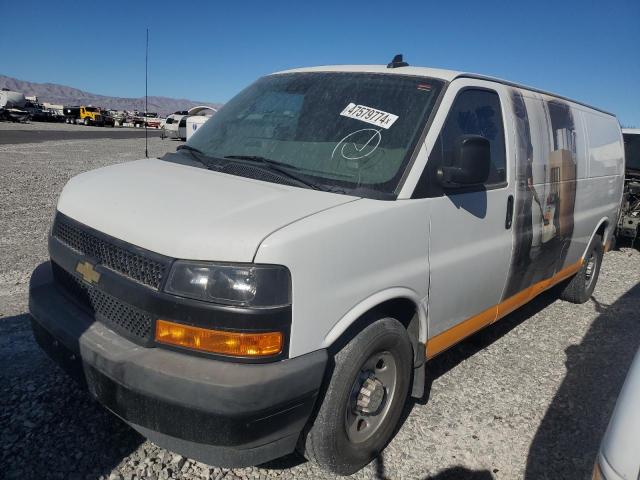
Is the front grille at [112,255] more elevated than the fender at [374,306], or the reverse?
the front grille at [112,255]

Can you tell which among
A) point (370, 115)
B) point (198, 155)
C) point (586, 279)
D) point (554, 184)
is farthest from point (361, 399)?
point (586, 279)

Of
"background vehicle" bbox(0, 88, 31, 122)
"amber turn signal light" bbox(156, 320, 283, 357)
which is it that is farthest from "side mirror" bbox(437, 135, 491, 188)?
"background vehicle" bbox(0, 88, 31, 122)

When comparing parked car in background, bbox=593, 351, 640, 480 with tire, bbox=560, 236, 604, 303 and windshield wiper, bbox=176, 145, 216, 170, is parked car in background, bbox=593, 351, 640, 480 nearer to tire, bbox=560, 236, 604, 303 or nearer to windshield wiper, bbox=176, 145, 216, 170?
windshield wiper, bbox=176, 145, 216, 170

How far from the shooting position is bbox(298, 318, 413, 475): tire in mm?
2406

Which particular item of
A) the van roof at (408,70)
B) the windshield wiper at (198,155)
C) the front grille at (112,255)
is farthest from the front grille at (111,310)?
the van roof at (408,70)

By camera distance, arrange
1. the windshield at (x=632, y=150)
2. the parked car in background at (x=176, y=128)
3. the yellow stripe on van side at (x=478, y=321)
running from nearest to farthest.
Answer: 1. the yellow stripe on van side at (x=478, y=321)
2. the windshield at (x=632, y=150)
3. the parked car in background at (x=176, y=128)

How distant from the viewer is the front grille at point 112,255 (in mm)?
2182

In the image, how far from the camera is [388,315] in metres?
2.81

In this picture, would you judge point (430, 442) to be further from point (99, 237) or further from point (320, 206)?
point (99, 237)

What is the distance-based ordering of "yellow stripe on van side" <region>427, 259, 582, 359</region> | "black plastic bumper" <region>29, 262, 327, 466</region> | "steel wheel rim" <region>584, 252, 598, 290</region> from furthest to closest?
1. "steel wheel rim" <region>584, 252, 598, 290</region>
2. "yellow stripe on van side" <region>427, 259, 582, 359</region>
3. "black plastic bumper" <region>29, 262, 327, 466</region>

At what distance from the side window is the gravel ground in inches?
60.4

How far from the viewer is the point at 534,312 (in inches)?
215

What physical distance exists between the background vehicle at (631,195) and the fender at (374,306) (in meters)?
7.24

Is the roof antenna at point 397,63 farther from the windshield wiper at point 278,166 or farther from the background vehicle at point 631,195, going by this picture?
the background vehicle at point 631,195
